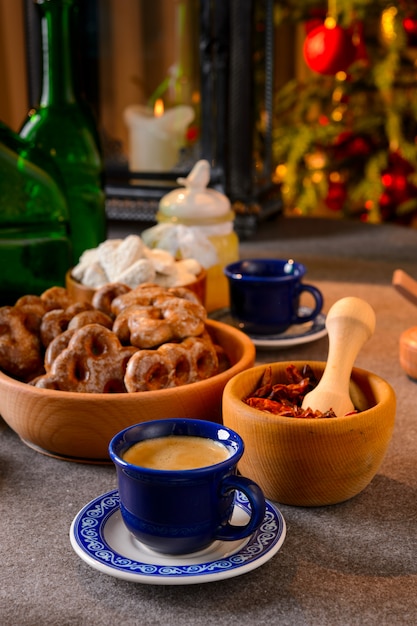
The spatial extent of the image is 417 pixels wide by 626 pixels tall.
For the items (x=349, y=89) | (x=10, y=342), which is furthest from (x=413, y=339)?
(x=349, y=89)

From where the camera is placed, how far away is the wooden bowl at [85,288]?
1.11m

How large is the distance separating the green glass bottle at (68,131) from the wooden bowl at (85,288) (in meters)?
0.15

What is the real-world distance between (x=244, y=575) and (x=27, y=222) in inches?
27.4

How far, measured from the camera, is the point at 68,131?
1367 millimetres

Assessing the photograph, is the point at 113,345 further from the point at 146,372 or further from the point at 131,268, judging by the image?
the point at 131,268

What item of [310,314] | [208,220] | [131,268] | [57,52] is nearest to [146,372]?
[131,268]

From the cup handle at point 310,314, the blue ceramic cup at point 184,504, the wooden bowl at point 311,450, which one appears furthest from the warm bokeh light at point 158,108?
the blue ceramic cup at point 184,504

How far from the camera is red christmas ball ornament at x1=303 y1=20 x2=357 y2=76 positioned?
85.7 inches

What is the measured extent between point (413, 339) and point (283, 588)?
527 millimetres

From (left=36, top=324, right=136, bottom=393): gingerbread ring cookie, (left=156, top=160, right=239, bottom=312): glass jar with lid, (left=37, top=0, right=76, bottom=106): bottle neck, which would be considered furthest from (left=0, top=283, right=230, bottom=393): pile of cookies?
(left=37, top=0, right=76, bottom=106): bottle neck

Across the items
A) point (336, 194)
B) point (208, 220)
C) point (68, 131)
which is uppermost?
point (68, 131)

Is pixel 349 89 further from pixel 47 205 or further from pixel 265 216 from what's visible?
pixel 47 205

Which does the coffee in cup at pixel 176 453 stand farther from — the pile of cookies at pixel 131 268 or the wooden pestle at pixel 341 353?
the pile of cookies at pixel 131 268

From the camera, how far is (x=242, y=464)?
2.48 feet
